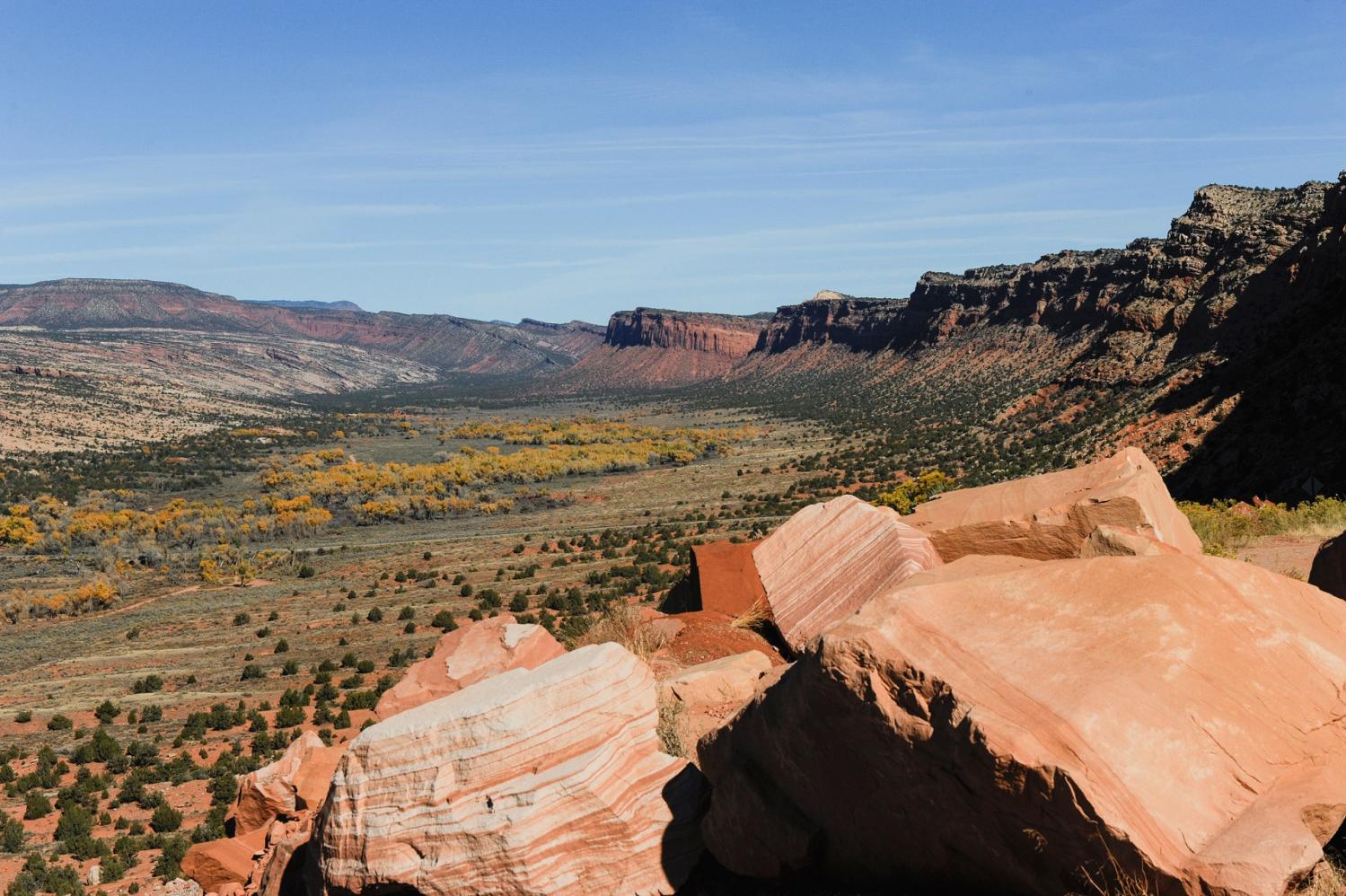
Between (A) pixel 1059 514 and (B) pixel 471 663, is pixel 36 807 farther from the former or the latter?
(A) pixel 1059 514

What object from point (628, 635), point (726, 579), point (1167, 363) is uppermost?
point (1167, 363)

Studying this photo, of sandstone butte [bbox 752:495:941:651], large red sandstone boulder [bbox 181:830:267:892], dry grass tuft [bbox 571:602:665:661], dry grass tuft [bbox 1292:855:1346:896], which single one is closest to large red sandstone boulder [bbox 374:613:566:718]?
dry grass tuft [bbox 571:602:665:661]

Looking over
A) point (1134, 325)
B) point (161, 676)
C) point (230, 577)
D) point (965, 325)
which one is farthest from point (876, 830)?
point (965, 325)

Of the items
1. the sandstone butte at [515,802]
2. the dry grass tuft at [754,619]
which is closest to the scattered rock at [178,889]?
the sandstone butte at [515,802]

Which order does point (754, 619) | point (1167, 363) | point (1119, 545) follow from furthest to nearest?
point (1167, 363)
point (754, 619)
point (1119, 545)

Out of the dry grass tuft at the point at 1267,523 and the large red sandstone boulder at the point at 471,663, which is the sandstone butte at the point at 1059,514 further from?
the large red sandstone boulder at the point at 471,663

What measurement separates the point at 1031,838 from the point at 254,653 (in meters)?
29.7

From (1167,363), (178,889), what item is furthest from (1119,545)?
(1167,363)

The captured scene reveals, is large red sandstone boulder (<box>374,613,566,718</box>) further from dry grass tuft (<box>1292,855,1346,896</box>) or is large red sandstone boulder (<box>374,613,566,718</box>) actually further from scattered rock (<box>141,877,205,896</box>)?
dry grass tuft (<box>1292,855,1346,896</box>)

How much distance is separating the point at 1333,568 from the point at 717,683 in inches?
225

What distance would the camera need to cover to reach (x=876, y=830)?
5.76 meters

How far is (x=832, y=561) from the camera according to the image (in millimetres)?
10641

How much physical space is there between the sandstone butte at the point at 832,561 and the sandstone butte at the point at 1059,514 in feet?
1.98

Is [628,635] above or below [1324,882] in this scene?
below
